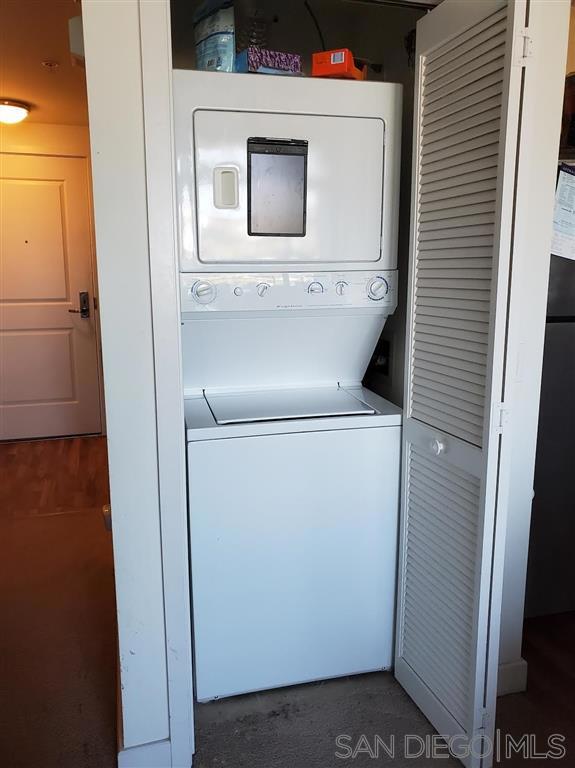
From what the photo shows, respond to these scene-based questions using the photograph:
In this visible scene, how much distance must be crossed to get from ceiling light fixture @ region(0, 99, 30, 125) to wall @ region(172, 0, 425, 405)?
6.90 ft

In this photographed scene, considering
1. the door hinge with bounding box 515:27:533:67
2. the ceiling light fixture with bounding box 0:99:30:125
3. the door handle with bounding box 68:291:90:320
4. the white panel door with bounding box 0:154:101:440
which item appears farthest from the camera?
the door handle with bounding box 68:291:90:320

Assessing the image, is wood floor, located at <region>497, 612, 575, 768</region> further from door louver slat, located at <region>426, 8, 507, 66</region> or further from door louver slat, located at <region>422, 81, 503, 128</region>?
door louver slat, located at <region>426, 8, 507, 66</region>

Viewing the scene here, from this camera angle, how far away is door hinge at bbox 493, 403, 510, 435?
4.46 feet

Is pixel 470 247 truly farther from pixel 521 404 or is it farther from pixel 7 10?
pixel 7 10

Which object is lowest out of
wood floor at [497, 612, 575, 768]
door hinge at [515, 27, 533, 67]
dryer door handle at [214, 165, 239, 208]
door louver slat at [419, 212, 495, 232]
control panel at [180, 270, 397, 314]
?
wood floor at [497, 612, 575, 768]

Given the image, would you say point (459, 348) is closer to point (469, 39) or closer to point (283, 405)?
point (283, 405)

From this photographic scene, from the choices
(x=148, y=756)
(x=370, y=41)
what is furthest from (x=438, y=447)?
(x=370, y=41)

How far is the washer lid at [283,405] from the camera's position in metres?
1.68

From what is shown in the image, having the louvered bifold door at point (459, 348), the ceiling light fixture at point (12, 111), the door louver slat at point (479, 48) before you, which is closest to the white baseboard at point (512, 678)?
the louvered bifold door at point (459, 348)

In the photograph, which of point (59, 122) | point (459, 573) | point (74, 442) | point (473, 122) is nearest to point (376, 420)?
point (459, 573)

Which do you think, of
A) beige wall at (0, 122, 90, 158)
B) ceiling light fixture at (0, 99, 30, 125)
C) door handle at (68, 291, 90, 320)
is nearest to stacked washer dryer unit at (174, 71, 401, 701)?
ceiling light fixture at (0, 99, 30, 125)

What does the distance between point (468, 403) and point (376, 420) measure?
34 cm

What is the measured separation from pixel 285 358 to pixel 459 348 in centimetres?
59

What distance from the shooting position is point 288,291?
170 centimetres
